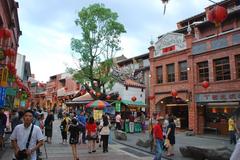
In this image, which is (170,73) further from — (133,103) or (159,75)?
(133,103)

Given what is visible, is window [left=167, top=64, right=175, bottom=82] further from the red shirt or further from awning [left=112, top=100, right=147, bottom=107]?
the red shirt

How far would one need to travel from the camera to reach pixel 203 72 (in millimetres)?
20906

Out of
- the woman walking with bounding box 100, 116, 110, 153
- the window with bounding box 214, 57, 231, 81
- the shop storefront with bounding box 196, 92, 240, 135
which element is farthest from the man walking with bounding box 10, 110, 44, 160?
the window with bounding box 214, 57, 231, 81

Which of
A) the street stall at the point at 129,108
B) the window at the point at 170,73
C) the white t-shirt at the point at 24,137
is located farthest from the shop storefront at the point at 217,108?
the white t-shirt at the point at 24,137

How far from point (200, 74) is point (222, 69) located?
6.86ft

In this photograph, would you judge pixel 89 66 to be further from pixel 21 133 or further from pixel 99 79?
pixel 21 133

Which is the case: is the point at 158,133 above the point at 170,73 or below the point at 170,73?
below

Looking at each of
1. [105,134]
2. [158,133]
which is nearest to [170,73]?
[105,134]

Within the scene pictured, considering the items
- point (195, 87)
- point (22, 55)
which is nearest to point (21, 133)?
point (195, 87)

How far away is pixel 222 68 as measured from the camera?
63.9ft

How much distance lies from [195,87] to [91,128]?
1234 cm

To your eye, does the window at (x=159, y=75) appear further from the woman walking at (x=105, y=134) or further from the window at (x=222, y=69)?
the woman walking at (x=105, y=134)

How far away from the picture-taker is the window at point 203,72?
813 inches

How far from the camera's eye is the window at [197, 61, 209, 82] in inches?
813
